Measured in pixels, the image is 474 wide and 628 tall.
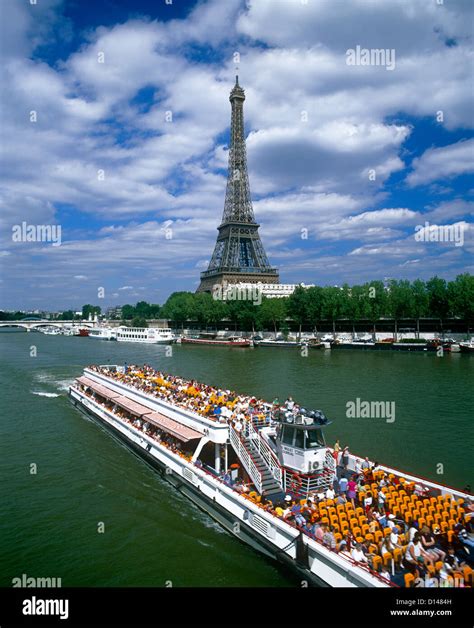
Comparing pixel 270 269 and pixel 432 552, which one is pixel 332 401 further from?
pixel 270 269

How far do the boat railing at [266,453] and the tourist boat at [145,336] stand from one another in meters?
83.3

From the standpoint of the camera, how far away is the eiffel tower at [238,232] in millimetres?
134375

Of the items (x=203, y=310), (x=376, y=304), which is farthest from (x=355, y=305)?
(x=203, y=310)

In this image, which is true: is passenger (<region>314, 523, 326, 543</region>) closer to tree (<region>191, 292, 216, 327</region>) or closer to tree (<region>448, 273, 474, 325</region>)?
tree (<region>448, 273, 474, 325</region>)

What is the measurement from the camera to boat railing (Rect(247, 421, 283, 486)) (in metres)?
15.5

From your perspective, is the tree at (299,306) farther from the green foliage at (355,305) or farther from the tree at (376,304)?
the tree at (376,304)

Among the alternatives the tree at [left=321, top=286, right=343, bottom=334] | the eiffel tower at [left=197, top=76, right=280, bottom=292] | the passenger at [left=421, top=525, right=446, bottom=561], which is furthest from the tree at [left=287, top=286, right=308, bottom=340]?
the passenger at [left=421, top=525, right=446, bottom=561]

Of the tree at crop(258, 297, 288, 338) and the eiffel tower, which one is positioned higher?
the eiffel tower

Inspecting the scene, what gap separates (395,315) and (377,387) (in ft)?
148

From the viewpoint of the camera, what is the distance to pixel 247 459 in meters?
16.1

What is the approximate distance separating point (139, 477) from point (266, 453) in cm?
637

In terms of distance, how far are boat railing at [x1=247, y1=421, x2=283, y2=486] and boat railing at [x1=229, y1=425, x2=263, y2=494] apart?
0.42 metres
